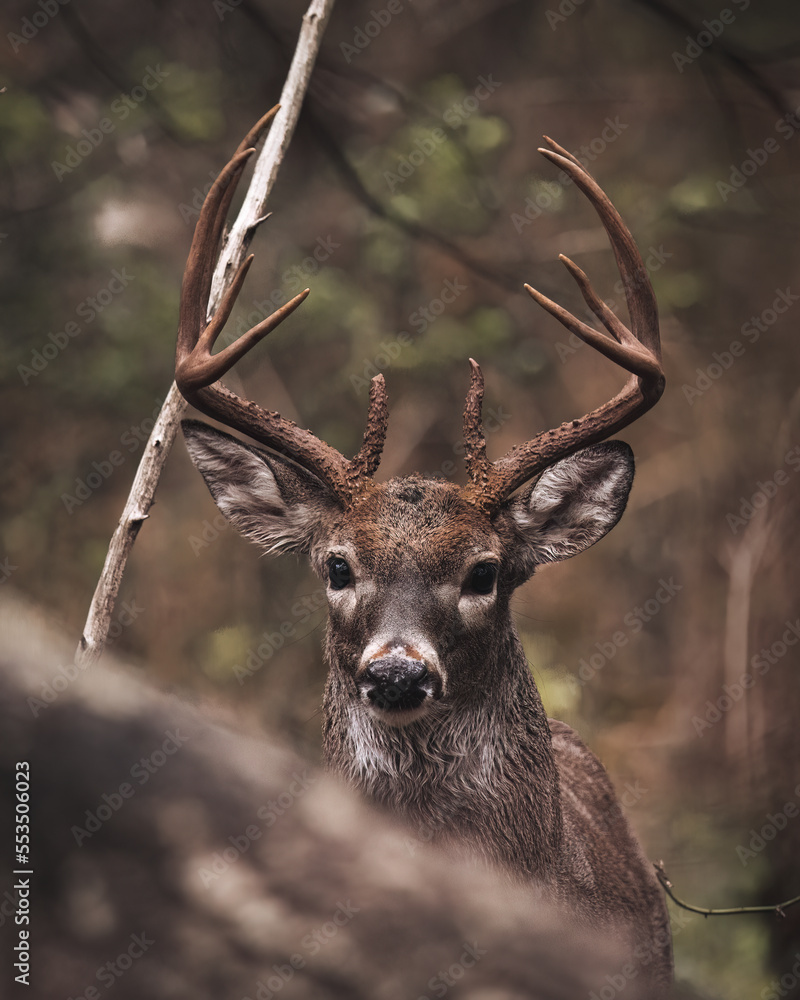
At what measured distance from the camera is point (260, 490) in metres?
3.41

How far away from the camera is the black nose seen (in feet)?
8.84

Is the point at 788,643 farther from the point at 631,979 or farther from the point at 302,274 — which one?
the point at 631,979

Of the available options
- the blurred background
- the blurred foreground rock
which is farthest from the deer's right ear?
the blurred foreground rock

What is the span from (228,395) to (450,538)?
0.86m

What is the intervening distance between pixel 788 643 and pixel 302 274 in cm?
317

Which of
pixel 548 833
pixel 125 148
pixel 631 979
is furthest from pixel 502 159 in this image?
pixel 631 979

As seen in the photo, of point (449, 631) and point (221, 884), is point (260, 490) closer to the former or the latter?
point (449, 631)

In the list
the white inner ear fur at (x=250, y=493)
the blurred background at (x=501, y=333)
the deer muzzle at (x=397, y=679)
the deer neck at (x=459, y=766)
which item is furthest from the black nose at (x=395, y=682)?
the blurred background at (x=501, y=333)

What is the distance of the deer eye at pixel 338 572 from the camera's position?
3.11 metres

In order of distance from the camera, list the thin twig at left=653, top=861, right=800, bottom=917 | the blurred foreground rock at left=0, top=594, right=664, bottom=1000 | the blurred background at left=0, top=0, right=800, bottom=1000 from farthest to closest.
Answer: the blurred background at left=0, top=0, right=800, bottom=1000
the thin twig at left=653, top=861, right=800, bottom=917
the blurred foreground rock at left=0, top=594, right=664, bottom=1000

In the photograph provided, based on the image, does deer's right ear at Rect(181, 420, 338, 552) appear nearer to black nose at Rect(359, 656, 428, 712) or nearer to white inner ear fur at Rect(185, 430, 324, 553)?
white inner ear fur at Rect(185, 430, 324, 553)

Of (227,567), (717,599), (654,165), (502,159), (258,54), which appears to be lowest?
(227,567)

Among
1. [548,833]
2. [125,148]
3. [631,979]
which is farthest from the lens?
[125,148]

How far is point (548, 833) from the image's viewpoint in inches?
130
